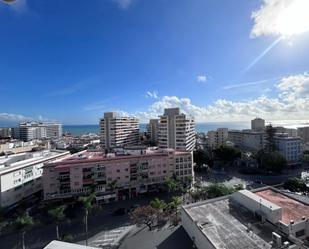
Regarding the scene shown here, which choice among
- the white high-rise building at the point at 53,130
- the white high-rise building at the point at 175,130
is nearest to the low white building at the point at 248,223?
the white high-rise building at the point at 175,130

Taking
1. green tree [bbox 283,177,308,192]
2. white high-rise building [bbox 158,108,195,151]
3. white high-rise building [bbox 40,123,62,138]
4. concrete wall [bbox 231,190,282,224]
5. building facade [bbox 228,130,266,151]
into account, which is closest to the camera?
concrete wall [bbox 231,190,282,224]

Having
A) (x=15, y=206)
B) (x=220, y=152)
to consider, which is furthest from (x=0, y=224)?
(x=220, y=152)

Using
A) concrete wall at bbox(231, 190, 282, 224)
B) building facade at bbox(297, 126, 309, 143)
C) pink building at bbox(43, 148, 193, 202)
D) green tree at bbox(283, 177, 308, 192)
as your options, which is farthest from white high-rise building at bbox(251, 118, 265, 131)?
concrete wall at bbox(231, 190, 282, 224)

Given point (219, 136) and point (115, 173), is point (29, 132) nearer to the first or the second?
point (219, 136)

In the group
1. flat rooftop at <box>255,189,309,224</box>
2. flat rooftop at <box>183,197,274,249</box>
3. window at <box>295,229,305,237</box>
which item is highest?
flat rooftop at <box>255,189,309,224</box>

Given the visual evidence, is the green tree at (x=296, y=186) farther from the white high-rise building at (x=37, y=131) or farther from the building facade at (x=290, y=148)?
the white high-rise building at (x=37, y=131)

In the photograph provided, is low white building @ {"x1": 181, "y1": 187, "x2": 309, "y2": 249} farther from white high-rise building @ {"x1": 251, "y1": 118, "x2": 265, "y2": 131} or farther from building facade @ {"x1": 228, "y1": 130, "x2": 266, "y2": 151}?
white high-rise building @ {"x1": 251, "y1": 118, "x2": 265, "y2": 131}

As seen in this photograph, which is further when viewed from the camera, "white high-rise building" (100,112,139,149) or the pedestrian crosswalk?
"white high-rise building" (100,112,139,149)
